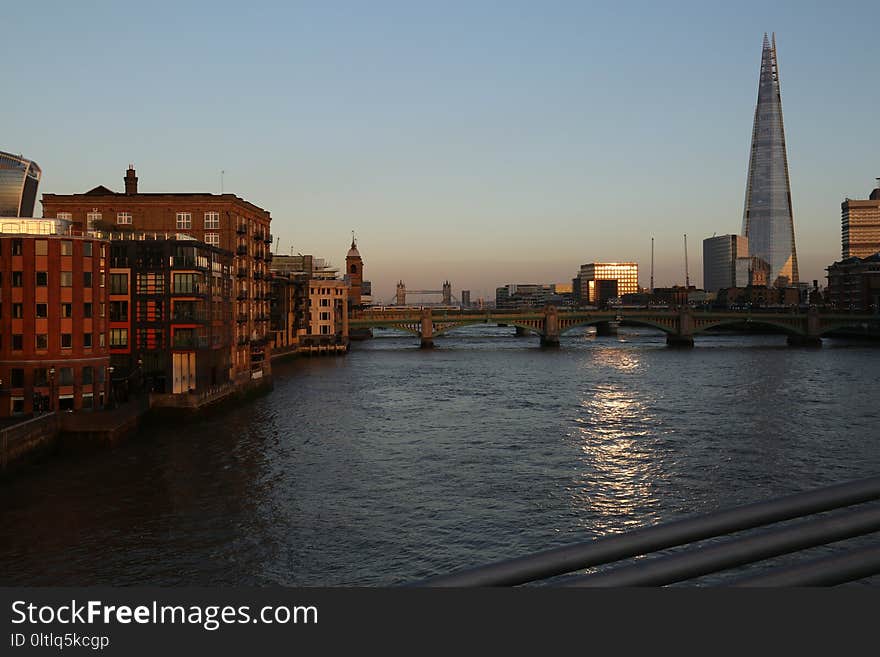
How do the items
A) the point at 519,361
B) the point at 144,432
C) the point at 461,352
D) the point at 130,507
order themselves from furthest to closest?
the point at 461,352, the point at 519,361, the point at 144,432, the point at 130,507

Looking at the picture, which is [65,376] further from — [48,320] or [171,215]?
[171,215]

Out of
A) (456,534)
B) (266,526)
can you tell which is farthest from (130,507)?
(456,534)

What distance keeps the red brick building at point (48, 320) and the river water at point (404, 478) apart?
19.9 ft

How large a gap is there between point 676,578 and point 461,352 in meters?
128

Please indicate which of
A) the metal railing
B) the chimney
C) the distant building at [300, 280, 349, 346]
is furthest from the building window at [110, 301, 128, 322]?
the distant building at [300, 280, 349, 346]

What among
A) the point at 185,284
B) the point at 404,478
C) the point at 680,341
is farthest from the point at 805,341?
the point at 404,478

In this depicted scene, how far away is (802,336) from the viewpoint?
472 feet

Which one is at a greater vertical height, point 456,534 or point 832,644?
point 832,644

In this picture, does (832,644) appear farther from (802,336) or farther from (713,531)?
(802,336)

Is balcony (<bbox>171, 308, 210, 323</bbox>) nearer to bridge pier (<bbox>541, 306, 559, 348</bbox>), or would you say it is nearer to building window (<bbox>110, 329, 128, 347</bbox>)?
building window (<bbox>110, 329, 128, 347</bbox>)

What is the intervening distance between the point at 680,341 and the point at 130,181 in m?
98.6

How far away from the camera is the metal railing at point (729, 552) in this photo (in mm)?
3098

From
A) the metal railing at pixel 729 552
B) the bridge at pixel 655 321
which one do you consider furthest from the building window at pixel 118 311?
the bridge at pixel 655 321

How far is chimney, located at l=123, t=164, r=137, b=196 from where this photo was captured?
87319mm
